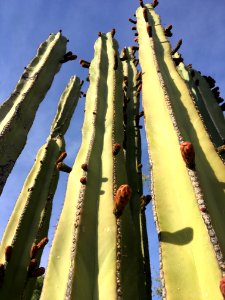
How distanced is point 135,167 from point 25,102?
1616 mm

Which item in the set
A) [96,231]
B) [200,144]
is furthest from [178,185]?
[96,231]

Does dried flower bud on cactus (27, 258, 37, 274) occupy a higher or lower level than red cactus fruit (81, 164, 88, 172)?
lower

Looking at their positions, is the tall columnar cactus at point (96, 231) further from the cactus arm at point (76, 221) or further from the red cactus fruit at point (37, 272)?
the red cactus fruit at point (37, 272)

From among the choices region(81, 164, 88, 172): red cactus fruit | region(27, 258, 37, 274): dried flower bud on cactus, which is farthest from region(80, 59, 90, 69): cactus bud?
region(27, 258, 37, 274): dried flower bud on cactus

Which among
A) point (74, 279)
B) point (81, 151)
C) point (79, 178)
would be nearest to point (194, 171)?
point (74, 279)

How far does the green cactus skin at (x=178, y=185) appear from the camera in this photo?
164 cm

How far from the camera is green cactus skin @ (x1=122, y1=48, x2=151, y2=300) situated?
332 centimetres

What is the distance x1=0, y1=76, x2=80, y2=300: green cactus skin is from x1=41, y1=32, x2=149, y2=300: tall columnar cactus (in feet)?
3.22

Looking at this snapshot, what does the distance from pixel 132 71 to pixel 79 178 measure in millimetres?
3171

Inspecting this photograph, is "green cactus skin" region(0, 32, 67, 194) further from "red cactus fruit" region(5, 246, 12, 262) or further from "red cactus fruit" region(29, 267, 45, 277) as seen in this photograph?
"red cactus fruit" region(29, 267, 45, 277)

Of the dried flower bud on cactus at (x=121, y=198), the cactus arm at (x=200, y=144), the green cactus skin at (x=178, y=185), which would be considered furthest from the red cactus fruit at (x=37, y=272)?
the cactus arm at (x=200, y=144)

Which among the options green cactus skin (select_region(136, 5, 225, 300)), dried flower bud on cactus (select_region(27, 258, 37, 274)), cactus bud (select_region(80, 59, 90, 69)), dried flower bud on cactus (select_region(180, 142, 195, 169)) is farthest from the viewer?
cactus bud (select_region(80, 59, 90, 69))

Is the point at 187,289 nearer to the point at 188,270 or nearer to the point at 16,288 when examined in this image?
the point at 188,270

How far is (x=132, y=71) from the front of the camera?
565 cm
